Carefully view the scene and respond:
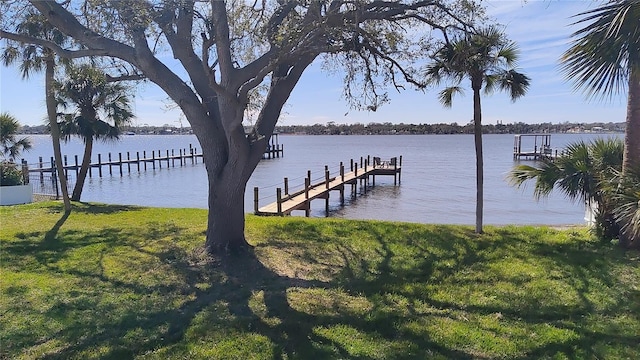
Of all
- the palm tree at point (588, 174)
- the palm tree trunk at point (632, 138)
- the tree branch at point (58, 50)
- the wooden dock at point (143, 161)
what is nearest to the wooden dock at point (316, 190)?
the tree branch at point (58, 50)

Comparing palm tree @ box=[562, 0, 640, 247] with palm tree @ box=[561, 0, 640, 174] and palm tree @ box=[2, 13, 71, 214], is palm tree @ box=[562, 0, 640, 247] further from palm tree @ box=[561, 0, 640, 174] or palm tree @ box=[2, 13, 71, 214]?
palm tree @ box=[2, 13, 71, 214]

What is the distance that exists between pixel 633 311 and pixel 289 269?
4.51 metres

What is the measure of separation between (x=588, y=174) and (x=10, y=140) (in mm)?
19299

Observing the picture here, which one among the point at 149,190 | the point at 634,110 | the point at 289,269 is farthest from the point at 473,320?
the point at 149,190

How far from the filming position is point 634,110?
7.71 m

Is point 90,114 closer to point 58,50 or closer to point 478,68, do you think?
point 58,50

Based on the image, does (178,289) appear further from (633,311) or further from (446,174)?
(446,174)

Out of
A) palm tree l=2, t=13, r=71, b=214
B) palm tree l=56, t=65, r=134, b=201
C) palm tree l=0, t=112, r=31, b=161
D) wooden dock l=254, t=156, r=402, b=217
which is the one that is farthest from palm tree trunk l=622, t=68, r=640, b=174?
palm tree l=0, t=112, r=31, b=161

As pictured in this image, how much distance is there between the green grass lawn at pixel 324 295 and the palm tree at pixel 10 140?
928 cm

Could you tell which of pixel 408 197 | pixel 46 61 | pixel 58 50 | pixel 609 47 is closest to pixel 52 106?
pixel 46 61

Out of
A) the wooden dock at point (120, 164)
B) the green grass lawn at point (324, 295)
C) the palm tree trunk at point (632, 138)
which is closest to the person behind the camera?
the green grass lawn at point (324, 295)

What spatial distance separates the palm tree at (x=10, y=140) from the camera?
17.2 metres

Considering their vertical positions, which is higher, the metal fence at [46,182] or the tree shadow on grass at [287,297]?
the tree shadow on grass at [287,297]

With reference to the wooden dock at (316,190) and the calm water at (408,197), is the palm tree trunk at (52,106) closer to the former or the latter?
the wooden dock at (316,190)
